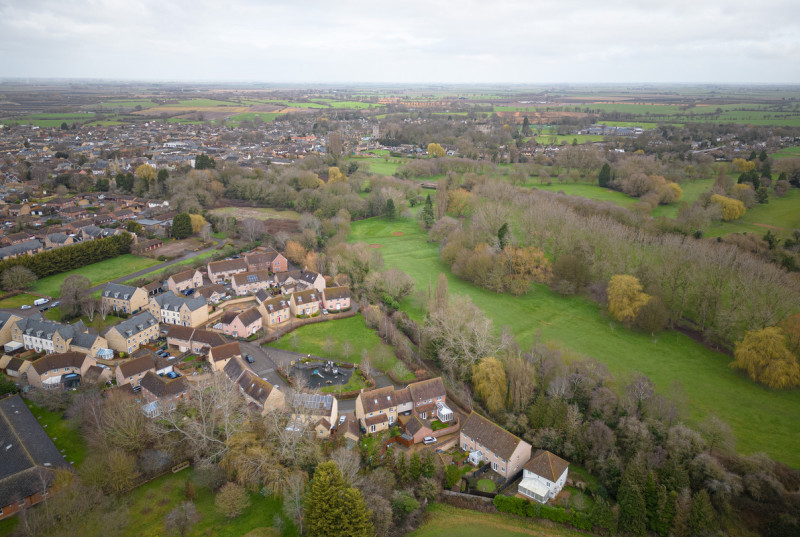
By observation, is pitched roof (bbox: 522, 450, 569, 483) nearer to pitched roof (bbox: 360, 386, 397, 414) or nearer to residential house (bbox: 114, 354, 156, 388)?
pitched roof (bbox: 360, 386, 397, 414)

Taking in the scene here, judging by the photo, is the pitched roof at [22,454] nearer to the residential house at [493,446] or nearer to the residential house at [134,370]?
the residential house at [134,370]

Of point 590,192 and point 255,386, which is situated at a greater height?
point 590,192

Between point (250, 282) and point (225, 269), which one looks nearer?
point (250, 282)

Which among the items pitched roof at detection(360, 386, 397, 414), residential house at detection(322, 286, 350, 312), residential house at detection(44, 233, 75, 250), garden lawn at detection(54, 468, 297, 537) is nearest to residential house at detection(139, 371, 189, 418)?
garden lawn at detection(54, 468, 297, 537)

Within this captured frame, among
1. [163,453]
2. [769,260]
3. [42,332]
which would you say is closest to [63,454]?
[163,453]

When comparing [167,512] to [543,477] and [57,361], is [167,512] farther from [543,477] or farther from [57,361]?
[543,477]

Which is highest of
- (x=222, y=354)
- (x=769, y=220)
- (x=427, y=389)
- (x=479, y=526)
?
(x=769, y=220)

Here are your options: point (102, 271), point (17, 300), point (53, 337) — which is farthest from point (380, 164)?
point (53, 337)
